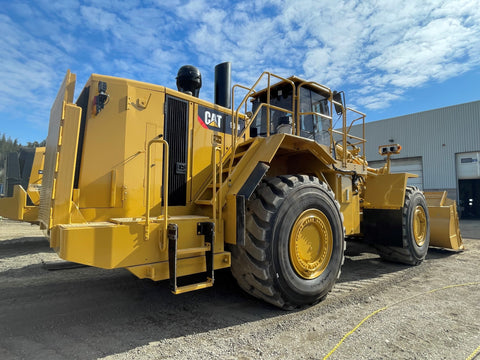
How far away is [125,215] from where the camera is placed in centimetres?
371

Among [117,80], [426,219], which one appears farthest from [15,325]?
[426,219]

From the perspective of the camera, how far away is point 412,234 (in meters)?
6.44

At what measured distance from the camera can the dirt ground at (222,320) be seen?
287 cm

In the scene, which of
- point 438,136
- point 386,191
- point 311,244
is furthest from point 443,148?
point 311,244

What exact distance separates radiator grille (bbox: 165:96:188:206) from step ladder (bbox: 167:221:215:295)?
832 mm

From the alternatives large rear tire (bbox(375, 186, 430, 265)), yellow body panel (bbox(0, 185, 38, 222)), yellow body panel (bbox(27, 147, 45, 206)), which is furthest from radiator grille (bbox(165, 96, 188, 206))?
yellow body panel (bbox(27, 147, 45, 206))

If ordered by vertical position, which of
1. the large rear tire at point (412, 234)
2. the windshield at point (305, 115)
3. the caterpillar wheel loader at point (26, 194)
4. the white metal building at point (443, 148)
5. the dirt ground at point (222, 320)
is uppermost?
the white metal building at point (443, 148)

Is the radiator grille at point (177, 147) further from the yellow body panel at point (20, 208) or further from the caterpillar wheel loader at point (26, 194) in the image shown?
the yellow body panel at point (20, 208)

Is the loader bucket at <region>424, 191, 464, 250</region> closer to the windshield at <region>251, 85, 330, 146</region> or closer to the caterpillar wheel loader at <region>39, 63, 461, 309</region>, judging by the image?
the windshield at <region>251, 85, 330, 146</region>

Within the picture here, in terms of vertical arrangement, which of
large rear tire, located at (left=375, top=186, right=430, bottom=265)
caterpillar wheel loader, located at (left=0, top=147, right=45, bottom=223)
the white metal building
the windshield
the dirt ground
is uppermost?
the white metal building

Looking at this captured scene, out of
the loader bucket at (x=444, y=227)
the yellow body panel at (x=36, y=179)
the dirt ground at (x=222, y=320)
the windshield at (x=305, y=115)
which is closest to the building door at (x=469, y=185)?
the loader bucket at (x=444, y=227)

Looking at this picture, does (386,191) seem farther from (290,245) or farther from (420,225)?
(290,245)

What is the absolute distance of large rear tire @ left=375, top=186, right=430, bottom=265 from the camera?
6.34m

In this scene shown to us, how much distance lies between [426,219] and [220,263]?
5822mm
